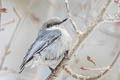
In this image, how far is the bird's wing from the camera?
300cm

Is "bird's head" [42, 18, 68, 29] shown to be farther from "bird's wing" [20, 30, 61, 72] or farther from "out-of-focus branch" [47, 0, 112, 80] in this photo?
"out-of-focus branch" [47, 0, 112, 80]

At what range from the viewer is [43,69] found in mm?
3678

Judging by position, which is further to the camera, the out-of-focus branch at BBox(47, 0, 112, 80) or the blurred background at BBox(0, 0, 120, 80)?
the blurred background at BBox(0, 0, 120, 80)

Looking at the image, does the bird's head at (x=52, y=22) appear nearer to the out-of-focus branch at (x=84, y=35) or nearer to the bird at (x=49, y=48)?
the bird at (x=49, y=48)

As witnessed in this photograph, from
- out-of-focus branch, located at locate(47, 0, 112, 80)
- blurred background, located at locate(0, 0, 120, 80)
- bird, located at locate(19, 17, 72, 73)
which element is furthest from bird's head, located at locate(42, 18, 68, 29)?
out-of-focus branch, located at locate(47, 0, 112, 80)

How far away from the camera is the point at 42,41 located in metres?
3.16

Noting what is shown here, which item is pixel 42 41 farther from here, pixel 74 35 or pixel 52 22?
pixel 74 35

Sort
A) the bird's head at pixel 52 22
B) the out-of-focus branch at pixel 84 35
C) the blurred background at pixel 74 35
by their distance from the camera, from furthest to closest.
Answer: the blurred background at pixel 74 35 → the bird's head at pixel 52 22 → the out-of-focus branch at pixel 84 35

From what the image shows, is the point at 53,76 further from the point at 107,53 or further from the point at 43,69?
the point at 107,53

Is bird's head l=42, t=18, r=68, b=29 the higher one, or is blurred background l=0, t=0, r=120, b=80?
bird's head l=42, t=18, r=68, b=29

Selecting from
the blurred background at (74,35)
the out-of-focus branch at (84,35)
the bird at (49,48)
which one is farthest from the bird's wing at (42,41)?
the out-of-focus branch at (84,35)

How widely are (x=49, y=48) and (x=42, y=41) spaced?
9 centimetres

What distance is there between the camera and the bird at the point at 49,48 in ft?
9.79

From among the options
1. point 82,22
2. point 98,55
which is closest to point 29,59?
point 82,22
